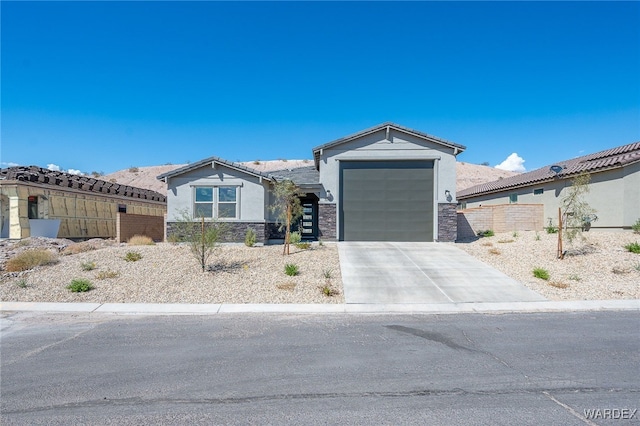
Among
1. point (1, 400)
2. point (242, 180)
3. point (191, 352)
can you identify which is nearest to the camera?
point (1, 400)

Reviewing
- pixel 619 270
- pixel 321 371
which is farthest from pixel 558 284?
pixel 321 371

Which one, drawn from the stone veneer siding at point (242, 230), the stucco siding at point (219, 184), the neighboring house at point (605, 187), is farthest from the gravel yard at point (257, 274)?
the stucco siding at point (219, 184)

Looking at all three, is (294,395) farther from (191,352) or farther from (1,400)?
(1,400)

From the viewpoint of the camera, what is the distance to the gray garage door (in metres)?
18.5

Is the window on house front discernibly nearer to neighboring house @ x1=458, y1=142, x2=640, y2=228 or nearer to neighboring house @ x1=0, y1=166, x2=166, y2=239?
neighboring house @ x1=0, y1=166, x2=166, y2=239

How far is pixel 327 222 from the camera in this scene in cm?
1856

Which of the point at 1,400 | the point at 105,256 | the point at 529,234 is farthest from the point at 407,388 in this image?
the point at 529,234

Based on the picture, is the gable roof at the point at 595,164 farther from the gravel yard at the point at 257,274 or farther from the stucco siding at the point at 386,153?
the stucco siding at the point at 386,153

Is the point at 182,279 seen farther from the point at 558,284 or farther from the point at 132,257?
the point at 558,284

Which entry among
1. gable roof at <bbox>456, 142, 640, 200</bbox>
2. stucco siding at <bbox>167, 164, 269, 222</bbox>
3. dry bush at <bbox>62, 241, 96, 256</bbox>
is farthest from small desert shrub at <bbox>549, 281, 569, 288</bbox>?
dry bush at <bbox>62, 241, 96, 256</bbox>

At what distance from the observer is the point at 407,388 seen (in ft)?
15.3

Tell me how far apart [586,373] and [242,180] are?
15.3m

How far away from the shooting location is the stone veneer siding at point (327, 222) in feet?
60.7

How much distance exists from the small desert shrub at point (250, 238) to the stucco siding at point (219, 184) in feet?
2.16
